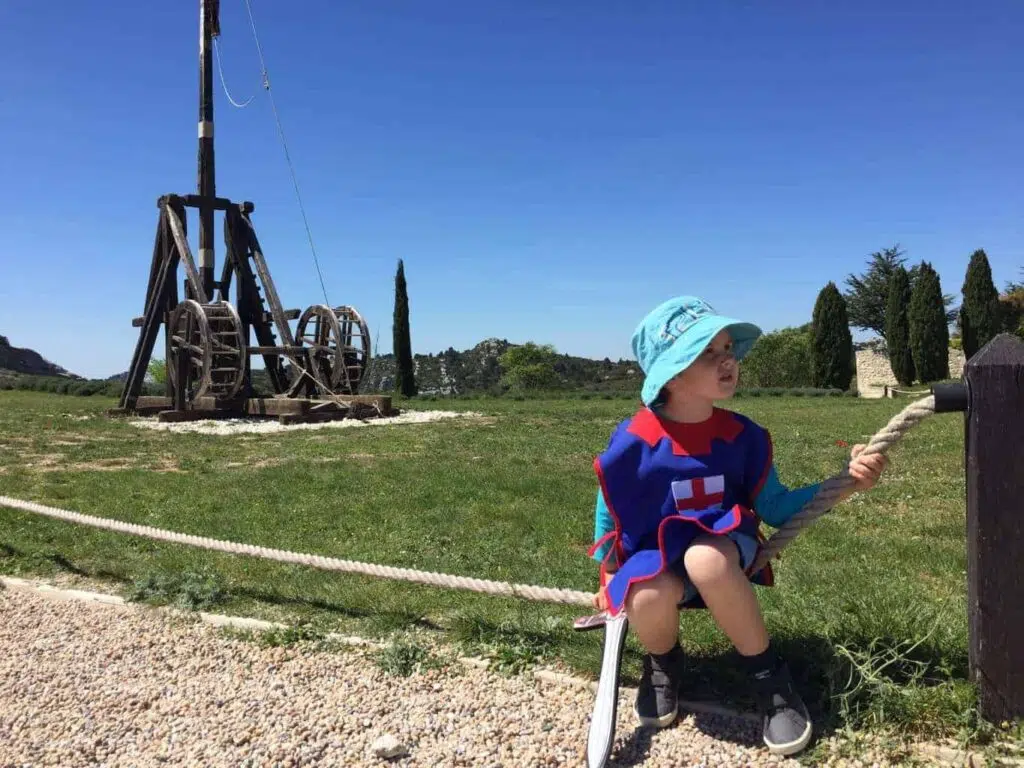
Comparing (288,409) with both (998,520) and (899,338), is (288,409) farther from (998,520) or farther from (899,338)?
(899,338)

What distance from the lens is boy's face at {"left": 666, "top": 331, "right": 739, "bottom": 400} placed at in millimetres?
2250

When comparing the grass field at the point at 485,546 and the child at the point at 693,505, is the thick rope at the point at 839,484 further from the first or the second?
the grass field at the point at 485,546

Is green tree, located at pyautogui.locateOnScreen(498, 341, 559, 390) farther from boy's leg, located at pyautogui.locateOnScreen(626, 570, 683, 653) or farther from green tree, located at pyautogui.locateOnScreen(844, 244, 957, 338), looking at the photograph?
boy's leg, located at pyautogui.locateOnScreen(626, 570, 683, 653)

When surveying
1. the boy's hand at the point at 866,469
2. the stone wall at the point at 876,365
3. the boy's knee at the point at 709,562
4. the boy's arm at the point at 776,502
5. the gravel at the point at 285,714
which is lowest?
the gravel at the point at 285,714

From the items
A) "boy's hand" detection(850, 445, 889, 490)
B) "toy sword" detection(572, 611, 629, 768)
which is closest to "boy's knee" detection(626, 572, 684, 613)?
"toy sword" detection(572, 611, 629, 768)

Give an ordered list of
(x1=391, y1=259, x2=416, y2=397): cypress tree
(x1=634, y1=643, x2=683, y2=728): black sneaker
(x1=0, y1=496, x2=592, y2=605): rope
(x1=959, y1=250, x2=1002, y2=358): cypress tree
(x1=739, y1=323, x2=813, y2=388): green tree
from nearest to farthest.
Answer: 1. (x1=634, y1=643, x2=683, y2=728): black sneaker
2. (x1=0, y1=496, x2=592, y2=605): rope
3. (x1=391, y1=259, x2=416, y2=397): cypress tree
4. (x1=959, y1=250, x2=1002, y2=358): cypress tree
5. (x1=739, y1=323, x2=813, y2=388): green tree

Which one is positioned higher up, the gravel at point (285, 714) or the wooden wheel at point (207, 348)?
the wooden wheel at point (207, 348)

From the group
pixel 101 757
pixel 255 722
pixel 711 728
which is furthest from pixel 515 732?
pixel 101 757

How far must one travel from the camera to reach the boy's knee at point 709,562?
6.94ft

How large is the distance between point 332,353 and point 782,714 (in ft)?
46.0

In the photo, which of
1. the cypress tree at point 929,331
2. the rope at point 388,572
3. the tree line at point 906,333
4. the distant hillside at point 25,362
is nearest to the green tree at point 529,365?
the tree line at point 906,333

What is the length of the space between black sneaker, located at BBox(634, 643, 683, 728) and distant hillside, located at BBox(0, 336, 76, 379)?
152ft

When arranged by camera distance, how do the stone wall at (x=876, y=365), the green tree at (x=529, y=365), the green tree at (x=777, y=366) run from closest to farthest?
1. the stone wall at (x=876, y=365)
2. the green tree at (x=777, y=366)
3. the green tree at (x=529, y=365)

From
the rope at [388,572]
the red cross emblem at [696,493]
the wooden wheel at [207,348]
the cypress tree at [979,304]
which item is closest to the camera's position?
the red cross emblem at [696,493]
